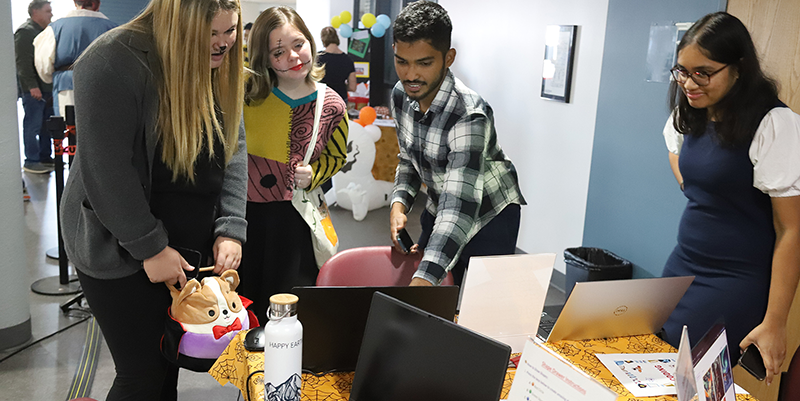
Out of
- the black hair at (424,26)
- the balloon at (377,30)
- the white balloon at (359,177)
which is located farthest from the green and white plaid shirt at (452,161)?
the balloon at (377,30)

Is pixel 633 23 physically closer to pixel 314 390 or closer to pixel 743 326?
pixel 743 326

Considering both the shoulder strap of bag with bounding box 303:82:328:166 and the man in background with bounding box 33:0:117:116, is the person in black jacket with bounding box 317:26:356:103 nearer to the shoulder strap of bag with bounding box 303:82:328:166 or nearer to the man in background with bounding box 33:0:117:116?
the man in background with bounding box 33:0:117:116

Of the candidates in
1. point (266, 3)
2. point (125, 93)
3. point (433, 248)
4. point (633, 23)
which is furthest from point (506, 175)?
point (266, 3)

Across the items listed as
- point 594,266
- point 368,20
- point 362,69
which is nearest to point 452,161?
point 594,266

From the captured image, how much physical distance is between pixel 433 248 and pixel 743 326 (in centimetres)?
88

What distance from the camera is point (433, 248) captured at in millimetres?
1732

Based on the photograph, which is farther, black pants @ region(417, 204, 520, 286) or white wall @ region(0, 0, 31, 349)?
white wall @ region(0, 0, 31, 349)

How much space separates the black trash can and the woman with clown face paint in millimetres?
1742

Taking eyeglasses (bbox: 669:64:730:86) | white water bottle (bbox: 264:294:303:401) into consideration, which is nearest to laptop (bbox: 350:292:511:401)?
white water bottle (bbox: 264:294:303:401)

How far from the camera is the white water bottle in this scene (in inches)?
43.1

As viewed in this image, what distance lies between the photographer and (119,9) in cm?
1023

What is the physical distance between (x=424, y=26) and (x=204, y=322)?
3.09ft

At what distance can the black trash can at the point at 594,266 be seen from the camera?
345 centimetres

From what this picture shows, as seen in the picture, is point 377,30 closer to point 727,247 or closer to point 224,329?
point 727,247
